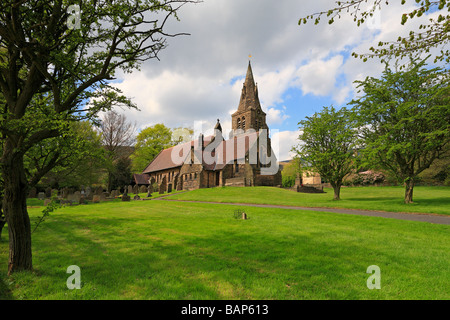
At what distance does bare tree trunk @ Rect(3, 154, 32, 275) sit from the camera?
181 inches

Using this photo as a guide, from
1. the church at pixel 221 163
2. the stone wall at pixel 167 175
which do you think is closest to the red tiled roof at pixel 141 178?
the stone wall at pixel 167 175

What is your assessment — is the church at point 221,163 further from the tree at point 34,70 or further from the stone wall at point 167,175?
the tree at point 34,70

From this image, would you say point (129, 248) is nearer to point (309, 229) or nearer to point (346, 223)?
point (309, 229)

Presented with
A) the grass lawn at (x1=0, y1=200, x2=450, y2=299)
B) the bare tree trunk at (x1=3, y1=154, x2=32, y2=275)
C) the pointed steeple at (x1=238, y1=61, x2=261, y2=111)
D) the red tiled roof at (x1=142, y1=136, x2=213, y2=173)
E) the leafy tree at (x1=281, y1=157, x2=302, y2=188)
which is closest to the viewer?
the grass lawn at (x1=0, y1=200, x2=450, y2=299)

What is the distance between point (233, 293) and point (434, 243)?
6.99m

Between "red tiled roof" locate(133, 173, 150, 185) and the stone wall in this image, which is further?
"red tiled roof" locate(133, 173, 150, 185)

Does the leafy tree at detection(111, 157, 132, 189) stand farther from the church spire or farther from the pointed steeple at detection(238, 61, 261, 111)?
the pointed steeple at detection(238, 61, 261, 111)

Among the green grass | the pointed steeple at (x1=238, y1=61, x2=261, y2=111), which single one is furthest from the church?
the green grass

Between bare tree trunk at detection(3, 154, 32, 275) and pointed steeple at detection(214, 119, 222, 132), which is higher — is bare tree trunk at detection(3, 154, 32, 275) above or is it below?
below

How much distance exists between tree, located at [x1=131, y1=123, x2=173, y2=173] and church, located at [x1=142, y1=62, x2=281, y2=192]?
6.97 metres

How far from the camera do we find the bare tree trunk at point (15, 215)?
4.61m

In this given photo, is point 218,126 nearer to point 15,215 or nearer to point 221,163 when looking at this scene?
point 221,163

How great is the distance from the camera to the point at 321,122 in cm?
2431

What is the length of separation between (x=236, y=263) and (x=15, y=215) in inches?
185
